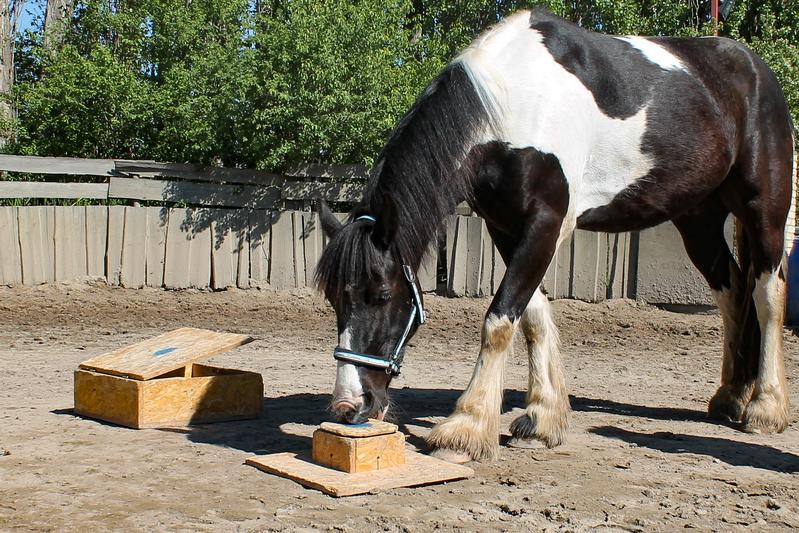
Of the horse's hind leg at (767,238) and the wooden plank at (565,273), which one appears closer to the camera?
the horse's hind leg at (767,238)

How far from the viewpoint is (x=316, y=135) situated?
1112 cm

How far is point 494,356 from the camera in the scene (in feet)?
14.2

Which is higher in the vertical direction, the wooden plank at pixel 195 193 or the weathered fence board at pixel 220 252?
the wooden plank at pixel 195 193

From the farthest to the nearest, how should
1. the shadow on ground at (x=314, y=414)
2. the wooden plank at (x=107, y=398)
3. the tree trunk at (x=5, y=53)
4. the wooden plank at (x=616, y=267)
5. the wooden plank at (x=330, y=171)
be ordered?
the tree trunk at (x=5, y=53), the wooden plank at (x=330, y=171), the wooden plank at (x=616, y=267), the wooden plank at (x=107, y=398), the shadow on ground at (x=314, y=414)

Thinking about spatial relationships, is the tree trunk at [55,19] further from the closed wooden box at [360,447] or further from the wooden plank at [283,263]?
the closed wooden box at [360,447]

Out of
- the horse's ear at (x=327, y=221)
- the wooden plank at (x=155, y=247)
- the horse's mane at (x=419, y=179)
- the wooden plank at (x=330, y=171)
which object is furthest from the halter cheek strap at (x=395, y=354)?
the wooden plank at (x=155, y=247)

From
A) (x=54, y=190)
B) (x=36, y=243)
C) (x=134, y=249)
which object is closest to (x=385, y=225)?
(x=134, y=249)

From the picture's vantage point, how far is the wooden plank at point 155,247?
36.1ft

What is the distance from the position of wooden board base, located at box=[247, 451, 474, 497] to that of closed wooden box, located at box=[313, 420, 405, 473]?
0.11ft

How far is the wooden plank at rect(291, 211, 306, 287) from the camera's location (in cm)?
1111

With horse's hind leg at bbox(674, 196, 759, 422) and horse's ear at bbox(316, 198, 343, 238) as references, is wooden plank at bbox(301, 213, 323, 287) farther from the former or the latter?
horse's ear at bbox(316, 198, 343, 238)

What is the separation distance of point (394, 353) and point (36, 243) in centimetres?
806

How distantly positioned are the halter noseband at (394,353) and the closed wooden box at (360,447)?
0.86 feet

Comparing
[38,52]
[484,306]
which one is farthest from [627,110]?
[38,52]
